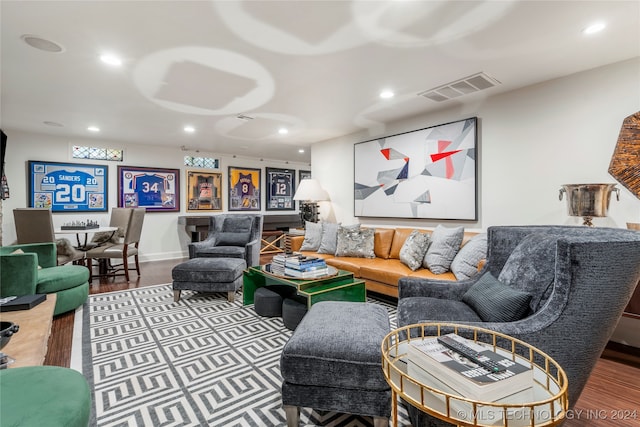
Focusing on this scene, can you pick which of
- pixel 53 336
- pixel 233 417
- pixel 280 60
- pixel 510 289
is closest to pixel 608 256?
pixel 510 289

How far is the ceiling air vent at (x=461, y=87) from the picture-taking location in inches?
115

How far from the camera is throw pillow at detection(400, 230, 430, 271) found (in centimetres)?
323

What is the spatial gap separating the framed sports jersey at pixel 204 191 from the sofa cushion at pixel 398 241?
4500 millimetres

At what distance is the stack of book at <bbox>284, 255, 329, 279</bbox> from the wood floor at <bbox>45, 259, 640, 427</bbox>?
1707mm

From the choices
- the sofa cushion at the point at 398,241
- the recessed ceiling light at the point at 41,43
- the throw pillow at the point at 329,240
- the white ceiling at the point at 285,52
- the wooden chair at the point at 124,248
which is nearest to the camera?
the white ceiling at the point at 285,52

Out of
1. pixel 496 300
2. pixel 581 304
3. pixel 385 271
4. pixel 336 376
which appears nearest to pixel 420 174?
pixel 385 271

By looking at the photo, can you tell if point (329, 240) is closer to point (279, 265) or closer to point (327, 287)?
point (279, 265)

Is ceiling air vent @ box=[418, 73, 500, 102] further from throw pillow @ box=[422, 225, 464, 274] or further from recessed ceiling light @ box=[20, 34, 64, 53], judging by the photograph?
recessed ceiling light @ box=[20, 34, 64, 53]

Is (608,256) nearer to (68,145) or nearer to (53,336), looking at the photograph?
(53,336)

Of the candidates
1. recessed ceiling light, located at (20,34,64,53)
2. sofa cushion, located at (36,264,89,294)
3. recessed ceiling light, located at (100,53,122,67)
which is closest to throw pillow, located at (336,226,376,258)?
sofa cushion, located at (36,264,89,294)

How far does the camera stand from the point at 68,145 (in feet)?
17.4

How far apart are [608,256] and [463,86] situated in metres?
2.50

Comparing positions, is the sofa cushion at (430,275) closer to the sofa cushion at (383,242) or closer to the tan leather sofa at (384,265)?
the tan leather sofa at (384,265)

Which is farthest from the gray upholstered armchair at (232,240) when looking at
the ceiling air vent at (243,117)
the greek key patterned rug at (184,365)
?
the ceiling air vent at (243,117)
